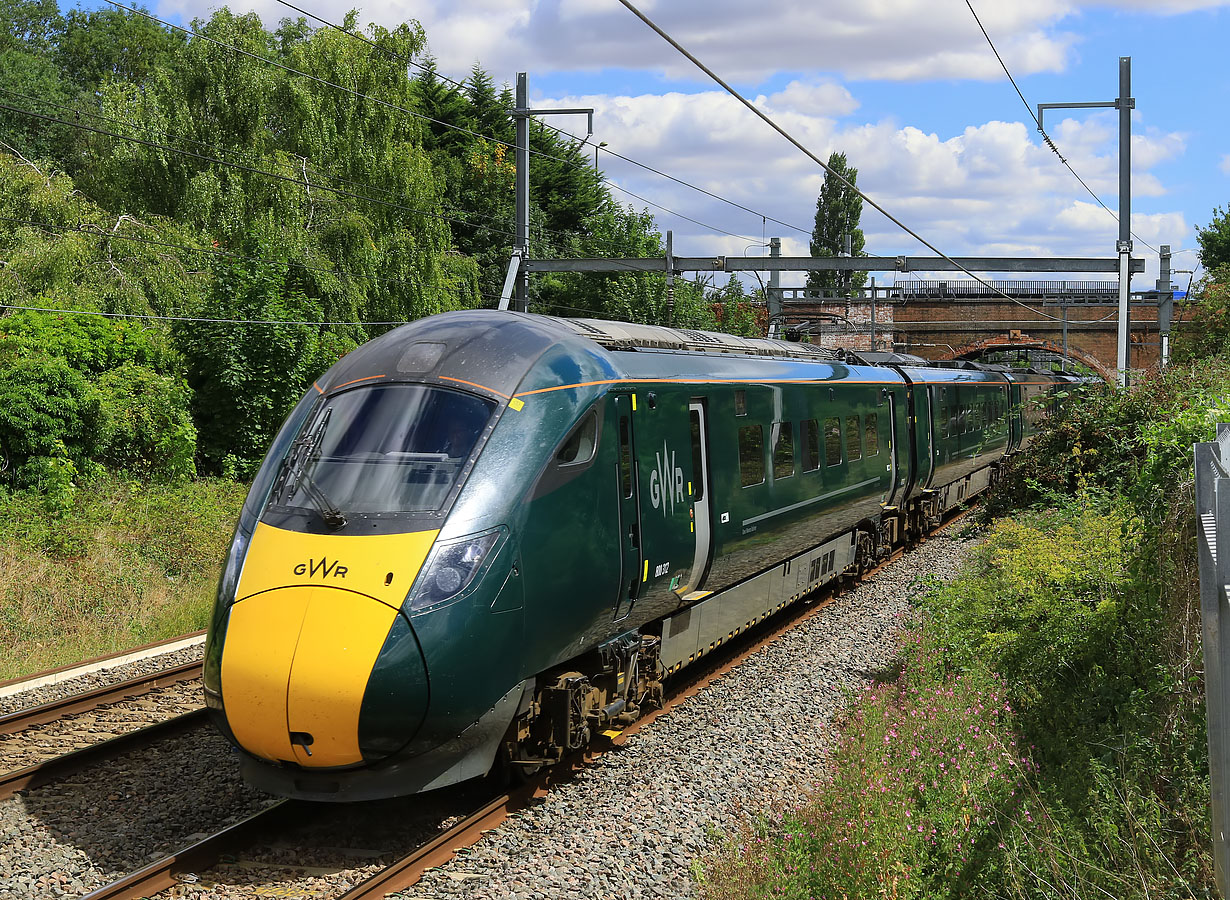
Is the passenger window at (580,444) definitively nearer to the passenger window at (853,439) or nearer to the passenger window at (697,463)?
the passenger window at (697,463)

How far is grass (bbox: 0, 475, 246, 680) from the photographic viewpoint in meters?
13.3

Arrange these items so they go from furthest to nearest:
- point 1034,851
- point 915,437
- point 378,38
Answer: point 378,38, point 915,437, point 1034,851

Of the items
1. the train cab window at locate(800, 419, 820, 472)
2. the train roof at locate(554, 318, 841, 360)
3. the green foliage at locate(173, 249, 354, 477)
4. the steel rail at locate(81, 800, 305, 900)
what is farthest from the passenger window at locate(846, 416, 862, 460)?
the green foliage at locate(173, 249, 354, 477)

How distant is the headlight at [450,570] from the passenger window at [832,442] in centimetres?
747

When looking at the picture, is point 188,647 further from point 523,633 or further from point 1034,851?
point 1034,851

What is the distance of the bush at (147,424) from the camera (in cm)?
1820

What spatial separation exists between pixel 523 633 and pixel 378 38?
26924mm

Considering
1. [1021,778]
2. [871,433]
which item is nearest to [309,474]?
[1021,778]

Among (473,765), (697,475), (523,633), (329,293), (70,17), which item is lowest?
(473,765)

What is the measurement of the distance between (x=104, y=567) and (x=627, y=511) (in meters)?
10.3

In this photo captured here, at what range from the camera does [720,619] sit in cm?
1055

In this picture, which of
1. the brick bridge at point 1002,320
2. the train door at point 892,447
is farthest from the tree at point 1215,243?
the train door at point 892,447

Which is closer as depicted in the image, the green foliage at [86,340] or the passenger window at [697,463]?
the passenger window at [697,463]

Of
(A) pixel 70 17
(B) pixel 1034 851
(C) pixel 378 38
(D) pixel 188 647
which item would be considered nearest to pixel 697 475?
(B) pixel 1034 851
